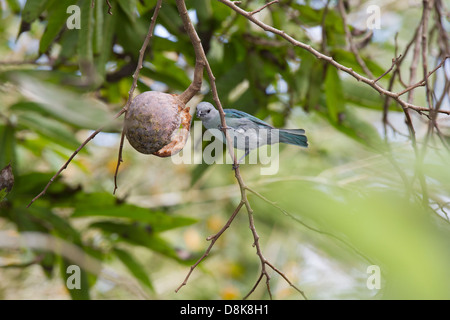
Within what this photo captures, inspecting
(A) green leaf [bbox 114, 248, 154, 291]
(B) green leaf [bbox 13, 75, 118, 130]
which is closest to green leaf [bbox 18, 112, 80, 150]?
(A) green leaf [bbox 114, 248, 154, 291]

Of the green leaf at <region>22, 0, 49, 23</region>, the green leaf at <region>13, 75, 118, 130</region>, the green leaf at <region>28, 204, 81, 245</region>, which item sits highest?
the green leaf at <region>22, 0, 49, 23</region>

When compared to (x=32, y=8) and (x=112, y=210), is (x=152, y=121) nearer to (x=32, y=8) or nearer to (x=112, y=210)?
(x=32, y=8)

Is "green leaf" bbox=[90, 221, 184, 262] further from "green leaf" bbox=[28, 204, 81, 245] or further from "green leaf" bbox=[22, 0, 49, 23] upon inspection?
"green leaf" bbox=[22, 0, 49, 23]

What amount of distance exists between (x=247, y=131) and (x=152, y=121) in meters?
0.16

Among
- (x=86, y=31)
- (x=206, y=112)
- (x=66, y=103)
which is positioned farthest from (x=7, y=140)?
(x=66, y=103)

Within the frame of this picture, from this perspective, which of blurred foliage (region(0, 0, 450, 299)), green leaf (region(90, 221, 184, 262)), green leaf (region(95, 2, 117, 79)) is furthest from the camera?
green leaf (region(90, 221, 184, 262))

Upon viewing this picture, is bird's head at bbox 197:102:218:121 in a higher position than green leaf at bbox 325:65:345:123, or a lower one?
lower

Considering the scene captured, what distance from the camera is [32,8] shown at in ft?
3.70

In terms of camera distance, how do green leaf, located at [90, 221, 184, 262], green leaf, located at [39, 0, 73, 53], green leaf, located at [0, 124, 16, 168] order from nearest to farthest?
green leaf, located at [39, 0, 73, 53], green leaf, located at [0, 124, 16, 168], green leaf, located at [90, 221, 184, 262]

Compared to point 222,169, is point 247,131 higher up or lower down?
lower down

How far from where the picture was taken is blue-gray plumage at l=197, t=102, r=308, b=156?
0.79m

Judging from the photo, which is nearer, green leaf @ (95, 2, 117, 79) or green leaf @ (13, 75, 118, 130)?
green leaf @ (13, 75, 118, 130)

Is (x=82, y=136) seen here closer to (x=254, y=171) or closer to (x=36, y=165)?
(x=36, y=165)
